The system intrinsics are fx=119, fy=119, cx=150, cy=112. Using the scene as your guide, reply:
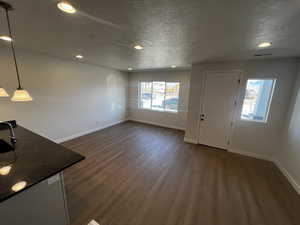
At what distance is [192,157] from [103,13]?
3253mm

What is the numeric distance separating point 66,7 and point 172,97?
14.4 ft

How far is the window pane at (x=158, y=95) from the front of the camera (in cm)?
534

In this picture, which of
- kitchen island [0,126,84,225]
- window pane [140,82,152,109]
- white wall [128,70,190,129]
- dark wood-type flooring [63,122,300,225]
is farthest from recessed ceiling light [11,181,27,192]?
window pane [140,82,152,109]

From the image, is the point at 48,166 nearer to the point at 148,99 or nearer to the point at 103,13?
the point at 103,13

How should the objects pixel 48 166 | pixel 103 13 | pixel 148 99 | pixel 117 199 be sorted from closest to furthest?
1. pixel 48 166
2. pixel 103 13
3. pixel 117 199
4. pixel 148 99

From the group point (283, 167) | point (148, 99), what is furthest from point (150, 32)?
point (148, 99)

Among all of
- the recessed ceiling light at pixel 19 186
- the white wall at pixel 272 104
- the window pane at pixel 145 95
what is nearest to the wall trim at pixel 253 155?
the white wall at pixel 272 104

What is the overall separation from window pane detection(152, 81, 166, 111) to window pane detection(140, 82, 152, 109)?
0.72 ft

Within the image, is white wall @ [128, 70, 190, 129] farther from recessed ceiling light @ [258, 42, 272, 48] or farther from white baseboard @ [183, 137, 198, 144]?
recessed ceiling light @ [258, 42, 272, 48]

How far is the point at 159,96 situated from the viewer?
548cm

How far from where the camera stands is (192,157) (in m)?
3.06

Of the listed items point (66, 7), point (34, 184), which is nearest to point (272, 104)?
point (66, 7)

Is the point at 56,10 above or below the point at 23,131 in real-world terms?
above

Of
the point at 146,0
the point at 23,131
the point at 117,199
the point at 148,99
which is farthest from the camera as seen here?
the point at 148,99
